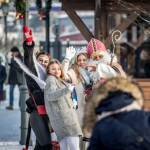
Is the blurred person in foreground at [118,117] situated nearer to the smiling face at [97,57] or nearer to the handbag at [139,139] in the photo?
the handbag at [139,139]

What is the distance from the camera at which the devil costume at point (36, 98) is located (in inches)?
154

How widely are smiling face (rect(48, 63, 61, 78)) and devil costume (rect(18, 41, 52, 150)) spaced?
0.61ft

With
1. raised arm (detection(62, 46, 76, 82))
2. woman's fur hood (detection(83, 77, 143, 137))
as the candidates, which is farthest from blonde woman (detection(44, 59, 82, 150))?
woman's fur hood (detection(83, 77, 143, 137))

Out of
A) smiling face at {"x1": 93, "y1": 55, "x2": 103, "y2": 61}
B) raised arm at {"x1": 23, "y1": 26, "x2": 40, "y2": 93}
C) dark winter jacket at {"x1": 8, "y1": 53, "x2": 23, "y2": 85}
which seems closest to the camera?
raised arm at {"x1": 23, "y1": 26, "x2": 40, "y2": 93}

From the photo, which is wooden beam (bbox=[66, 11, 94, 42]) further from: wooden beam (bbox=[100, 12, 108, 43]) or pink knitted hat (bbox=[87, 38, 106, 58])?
pink knitted hat (bbox=[87, 38, 106, 58])

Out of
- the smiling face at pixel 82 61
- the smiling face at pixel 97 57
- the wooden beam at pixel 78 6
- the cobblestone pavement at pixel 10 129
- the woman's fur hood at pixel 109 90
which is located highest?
the wooden beam at pixel 78 6

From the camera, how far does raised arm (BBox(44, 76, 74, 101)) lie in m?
3.48

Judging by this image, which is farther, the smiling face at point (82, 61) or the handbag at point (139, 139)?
the smiling face at point (82, 61)

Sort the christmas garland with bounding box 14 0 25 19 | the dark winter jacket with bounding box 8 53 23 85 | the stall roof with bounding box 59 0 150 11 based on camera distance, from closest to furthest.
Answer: the christmas garland with bounding box 14 0 25 19 → the stall roof with bounding box 59 0 150 11 → the dark winter jacket with bounding box 8 53 23 85

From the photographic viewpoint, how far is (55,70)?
388 cm

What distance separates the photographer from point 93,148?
191cm

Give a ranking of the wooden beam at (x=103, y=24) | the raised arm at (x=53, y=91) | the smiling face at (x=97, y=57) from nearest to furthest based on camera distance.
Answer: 1. the raised arm at (x=53, y=91)
2. the smiling face at (x=97, y=57)
3. the wooden beam at (x=103, y=24)

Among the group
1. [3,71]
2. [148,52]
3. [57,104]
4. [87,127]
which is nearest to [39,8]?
[3,71]

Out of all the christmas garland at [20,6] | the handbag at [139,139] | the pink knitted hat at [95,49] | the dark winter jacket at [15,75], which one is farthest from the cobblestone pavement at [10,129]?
the handbag at [139,139]
